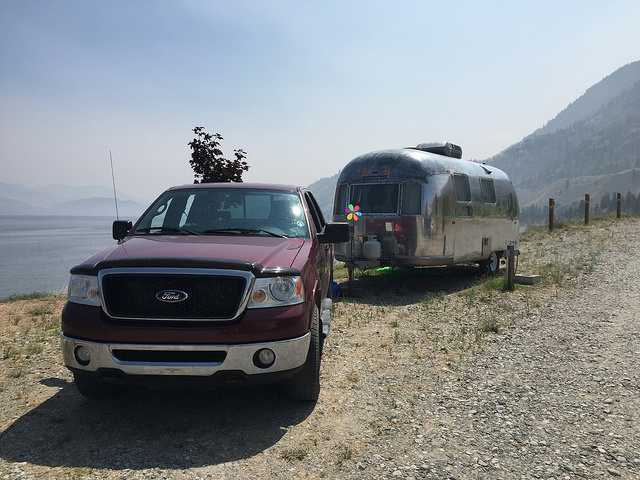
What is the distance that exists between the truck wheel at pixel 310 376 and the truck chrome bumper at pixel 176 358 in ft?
1.38

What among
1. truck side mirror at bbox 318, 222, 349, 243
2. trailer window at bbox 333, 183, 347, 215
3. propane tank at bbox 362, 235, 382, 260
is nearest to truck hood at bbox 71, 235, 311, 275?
truck side mirror at bbox 318, 222, 349, 243

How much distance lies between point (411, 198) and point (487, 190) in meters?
3.23

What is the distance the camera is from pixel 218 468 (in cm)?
339

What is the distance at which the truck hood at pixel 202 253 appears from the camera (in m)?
3.77

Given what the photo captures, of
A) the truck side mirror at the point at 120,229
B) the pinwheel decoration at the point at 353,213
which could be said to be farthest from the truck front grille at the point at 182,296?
the pinwheel decoration at the point at 353,213

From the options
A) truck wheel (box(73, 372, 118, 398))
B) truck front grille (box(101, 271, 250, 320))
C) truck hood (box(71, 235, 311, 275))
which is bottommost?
truck wheel (box(73, 372, 118, 398))

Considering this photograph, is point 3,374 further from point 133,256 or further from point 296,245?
point 296,245

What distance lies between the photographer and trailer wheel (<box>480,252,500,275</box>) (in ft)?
42.6

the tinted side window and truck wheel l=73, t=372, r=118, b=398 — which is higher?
the tinted side window

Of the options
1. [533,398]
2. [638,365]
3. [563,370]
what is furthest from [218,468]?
[638,365]

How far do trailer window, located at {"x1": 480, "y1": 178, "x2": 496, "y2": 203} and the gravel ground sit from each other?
5.01 meters

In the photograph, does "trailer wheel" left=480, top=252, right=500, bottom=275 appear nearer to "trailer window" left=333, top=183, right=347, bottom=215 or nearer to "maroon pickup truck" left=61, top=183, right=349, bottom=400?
"trailer window" left=333, top=183, right=347, bottom=215

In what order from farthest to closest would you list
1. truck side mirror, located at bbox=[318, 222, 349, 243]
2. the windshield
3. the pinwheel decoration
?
the pinwheel decoration
truck side mirror, located at bbox=[318, 222, 349, 243]
the windshield

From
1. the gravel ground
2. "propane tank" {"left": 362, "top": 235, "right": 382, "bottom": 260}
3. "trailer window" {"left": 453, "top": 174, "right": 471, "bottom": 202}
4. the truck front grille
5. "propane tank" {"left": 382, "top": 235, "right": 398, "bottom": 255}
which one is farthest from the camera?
"trailer window" {"left": 453, "top": 174, "right": 471, "bottom": 202}
